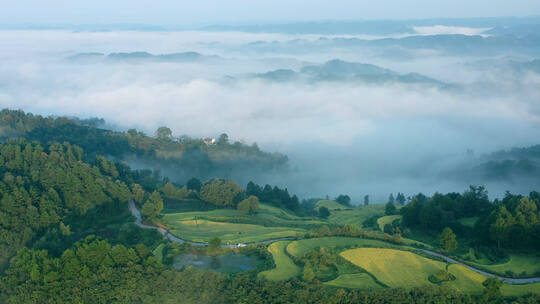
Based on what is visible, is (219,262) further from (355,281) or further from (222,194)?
(222,194)

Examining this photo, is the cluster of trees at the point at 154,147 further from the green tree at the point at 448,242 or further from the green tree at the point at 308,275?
the green tree at the point at 448,242

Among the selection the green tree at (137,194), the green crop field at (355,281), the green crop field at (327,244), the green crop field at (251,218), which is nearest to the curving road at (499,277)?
the green crop field at (327,244)

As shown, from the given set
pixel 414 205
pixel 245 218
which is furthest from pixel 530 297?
pixel 245 218

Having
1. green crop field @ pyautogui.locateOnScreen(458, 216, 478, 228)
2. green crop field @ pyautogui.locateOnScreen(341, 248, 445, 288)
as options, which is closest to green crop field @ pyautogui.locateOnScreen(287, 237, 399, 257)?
green crop field @ pyautogui.locateOnScreen(341, 248, 445, 288)

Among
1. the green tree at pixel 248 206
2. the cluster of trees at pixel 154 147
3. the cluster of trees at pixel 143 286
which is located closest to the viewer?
the cluster of trees at pixel 143 286

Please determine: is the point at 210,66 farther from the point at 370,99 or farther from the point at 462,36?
the point at 462,36

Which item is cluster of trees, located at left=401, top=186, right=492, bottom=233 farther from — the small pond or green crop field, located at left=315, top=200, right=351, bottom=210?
green crop field, located at left=315, top=200, right=351, bottom=210

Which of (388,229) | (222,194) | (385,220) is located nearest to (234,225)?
(222,194)
